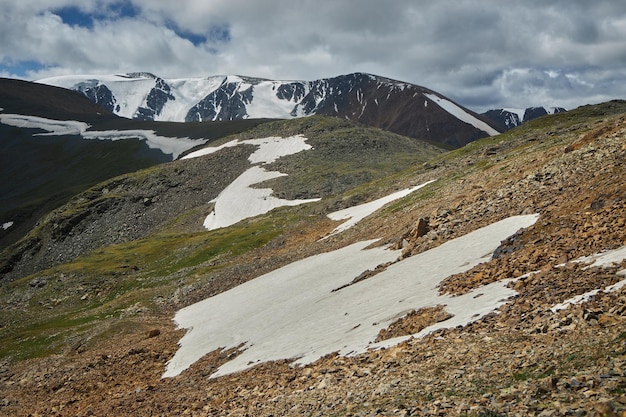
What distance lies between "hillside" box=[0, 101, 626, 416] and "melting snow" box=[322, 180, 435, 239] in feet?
9.88

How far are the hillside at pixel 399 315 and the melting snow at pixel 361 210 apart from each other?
3010 millimetres

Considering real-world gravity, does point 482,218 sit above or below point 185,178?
below

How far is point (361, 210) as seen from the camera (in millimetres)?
70562

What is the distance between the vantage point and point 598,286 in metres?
16.5

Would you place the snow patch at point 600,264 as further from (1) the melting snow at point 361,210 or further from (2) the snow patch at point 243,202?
(2) the snow patch at point 243,202

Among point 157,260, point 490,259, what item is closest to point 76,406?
point 490,259

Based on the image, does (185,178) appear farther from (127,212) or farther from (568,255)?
(568,255)

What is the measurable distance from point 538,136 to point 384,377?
225 feet

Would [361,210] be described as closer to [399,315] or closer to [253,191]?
[399,315]

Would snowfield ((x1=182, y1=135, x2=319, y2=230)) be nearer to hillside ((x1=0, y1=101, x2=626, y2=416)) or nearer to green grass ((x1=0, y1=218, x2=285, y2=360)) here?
green grass ((x1=0, y1=218, x2=285, y2=360))

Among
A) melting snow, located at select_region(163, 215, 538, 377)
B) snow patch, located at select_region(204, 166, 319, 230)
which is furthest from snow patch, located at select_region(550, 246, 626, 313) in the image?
snow patch, located at select_region(204, 166, 319, 230)

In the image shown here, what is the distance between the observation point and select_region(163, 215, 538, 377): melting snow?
21.6 m

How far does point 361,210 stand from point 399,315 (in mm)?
48805

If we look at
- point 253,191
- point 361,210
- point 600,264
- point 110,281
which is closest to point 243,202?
point 253,191
